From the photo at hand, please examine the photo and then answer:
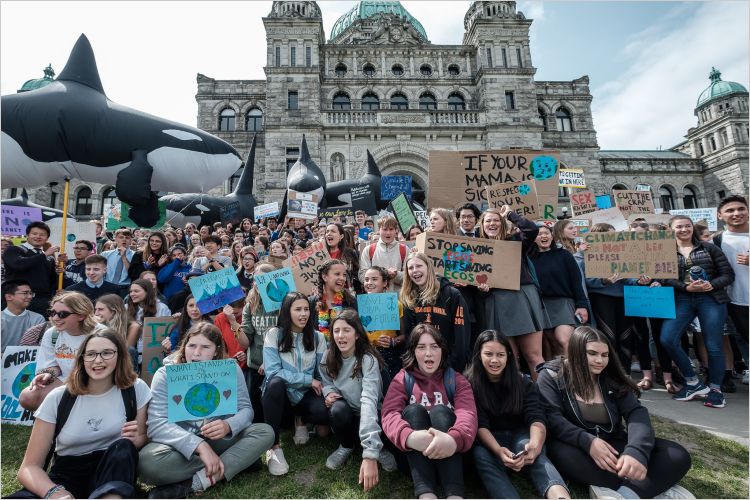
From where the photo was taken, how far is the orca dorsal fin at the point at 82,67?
7.06m

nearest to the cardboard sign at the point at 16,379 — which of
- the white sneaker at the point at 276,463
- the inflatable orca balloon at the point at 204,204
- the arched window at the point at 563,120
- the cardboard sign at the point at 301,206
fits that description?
the white sneaker at the point at 276,463

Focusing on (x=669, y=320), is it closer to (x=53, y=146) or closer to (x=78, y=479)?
(x=78, y=479)

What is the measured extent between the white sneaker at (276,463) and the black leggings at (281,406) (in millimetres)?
101

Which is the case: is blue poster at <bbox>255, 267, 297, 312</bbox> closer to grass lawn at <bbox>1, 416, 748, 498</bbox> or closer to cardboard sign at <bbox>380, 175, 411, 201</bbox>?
grass lawn at <bbox>1, 416, 748, 498</bbox>

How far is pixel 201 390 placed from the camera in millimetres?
2828

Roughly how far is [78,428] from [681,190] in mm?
36722

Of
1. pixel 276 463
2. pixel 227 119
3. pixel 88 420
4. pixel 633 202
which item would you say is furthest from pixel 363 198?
pixel 227 119

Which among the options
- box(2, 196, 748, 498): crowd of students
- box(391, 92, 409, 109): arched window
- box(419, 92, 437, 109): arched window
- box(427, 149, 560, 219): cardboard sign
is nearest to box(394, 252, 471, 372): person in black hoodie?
box(2, 196, 748, 498): crowd of students

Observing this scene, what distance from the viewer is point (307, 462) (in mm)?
3154

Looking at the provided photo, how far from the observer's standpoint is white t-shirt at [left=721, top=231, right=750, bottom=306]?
14.5 feet

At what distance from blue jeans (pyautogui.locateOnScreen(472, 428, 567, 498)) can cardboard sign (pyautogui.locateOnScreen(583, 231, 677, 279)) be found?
2.87m

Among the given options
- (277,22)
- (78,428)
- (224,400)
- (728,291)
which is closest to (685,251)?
(728,291)

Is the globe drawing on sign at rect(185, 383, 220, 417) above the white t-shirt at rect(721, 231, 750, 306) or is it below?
below

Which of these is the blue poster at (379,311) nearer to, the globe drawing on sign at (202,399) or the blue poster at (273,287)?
the blue poster at (273,287)
